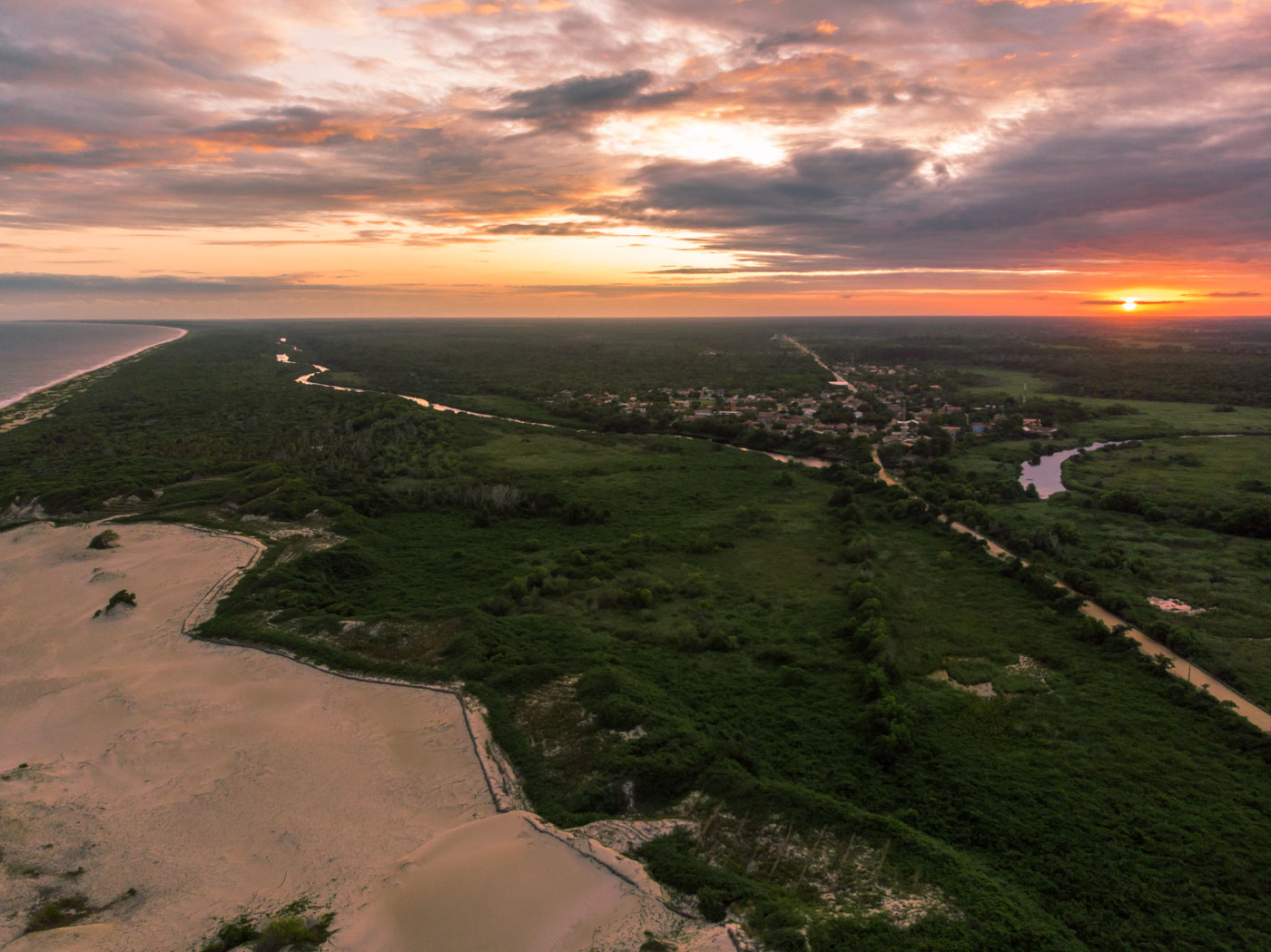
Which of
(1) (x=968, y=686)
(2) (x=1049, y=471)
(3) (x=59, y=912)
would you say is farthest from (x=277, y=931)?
(2) (x=1049, y=471)

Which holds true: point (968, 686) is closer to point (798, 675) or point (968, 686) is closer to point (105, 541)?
point (798, 675)

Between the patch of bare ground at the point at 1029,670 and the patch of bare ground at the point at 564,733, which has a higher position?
the patch of bare ground at the point at 1029,670

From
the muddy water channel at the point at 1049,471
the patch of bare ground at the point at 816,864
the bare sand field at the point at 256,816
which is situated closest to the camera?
the bare sand field at the point at 256,816

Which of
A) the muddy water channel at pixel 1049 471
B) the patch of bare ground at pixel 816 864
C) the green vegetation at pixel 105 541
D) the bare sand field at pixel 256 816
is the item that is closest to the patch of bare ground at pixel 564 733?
the bare sand field at pixel 256 816

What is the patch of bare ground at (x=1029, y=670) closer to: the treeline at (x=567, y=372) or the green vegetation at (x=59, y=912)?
the green vegetation at (x=59, y=912)

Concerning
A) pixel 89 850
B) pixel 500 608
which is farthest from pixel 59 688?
pixel 500 608

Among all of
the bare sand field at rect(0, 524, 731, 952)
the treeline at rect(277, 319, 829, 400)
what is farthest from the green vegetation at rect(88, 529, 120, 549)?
the treeline at rect(277, 319, 829, 400)

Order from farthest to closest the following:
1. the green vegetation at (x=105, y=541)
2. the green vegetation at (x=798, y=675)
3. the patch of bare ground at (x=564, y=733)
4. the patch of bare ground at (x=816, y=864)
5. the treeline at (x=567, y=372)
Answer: the treeline at (x=567, y=372) < the green vegetation at (x=105, y=541) < the patch of bare ground at (x=564, y=733) < the green vegetation at (x=798, y=675) < the patch of bare ground at (x=816, y=864)

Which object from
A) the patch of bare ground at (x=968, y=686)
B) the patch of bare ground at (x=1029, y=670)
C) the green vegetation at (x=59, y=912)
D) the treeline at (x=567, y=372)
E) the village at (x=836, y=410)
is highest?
the treeline at (x=567, y=372)

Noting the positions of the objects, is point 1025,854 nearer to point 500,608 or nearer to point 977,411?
point 500,608
